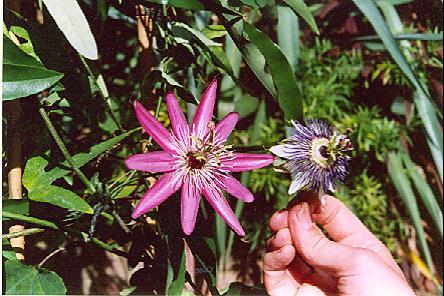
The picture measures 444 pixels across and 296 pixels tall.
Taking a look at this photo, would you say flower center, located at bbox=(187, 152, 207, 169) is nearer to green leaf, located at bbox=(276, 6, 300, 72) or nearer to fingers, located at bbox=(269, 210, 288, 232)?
fingers, located at bbox=(269, 210, 288, 232)

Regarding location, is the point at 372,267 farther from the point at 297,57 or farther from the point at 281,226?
the point at 297,57

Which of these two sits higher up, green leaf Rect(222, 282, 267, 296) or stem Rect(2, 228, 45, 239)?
stem Rect(2, 228, 45, 239)

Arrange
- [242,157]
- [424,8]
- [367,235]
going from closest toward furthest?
[242,157] → [367,235] → [424,8]

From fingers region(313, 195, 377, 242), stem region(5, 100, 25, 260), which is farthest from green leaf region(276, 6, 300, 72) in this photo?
stem region(5, 100, 25, 260)

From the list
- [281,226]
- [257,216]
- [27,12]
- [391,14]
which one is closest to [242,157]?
[281,226]

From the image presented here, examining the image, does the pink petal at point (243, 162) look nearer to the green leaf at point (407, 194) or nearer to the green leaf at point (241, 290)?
the green leaf at point (241, 290)

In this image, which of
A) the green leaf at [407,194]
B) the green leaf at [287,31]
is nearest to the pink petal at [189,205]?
the green leaf at [287,31]
